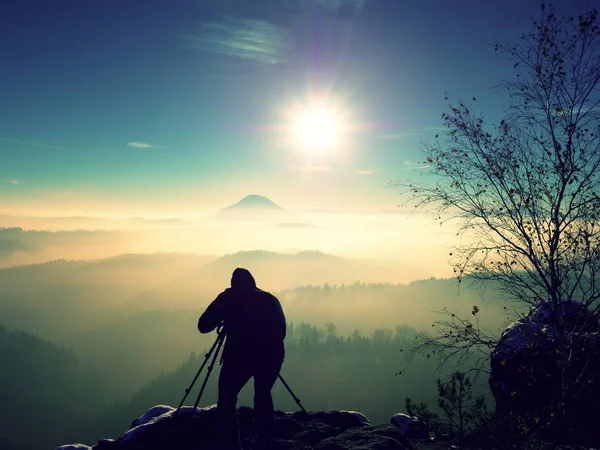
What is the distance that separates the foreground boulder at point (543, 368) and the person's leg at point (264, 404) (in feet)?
21.8

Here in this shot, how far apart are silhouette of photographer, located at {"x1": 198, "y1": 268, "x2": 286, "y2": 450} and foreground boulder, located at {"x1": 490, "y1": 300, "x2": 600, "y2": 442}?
6634 millimetres

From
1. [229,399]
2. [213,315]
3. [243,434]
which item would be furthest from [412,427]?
[213,315]

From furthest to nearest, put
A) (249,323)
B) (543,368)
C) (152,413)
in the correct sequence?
(543,368), (152,413), (249,323)

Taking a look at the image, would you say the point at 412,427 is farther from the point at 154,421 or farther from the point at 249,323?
the point at 154,421

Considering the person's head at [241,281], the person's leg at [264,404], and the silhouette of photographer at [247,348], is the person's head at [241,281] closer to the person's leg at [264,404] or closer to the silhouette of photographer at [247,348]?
the silhouette of photographer at [247,348]

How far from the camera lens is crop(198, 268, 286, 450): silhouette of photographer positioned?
7.95 metres

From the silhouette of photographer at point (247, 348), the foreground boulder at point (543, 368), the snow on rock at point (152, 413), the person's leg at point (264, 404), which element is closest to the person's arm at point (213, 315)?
the silhouette of photographer at point (247, 348)

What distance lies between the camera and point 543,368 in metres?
13.0

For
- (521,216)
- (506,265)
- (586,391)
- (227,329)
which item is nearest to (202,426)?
(227,329)

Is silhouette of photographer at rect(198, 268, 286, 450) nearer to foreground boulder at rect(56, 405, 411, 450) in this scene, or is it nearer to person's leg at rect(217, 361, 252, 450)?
person's leg at rect(217, 361, 252, 450)

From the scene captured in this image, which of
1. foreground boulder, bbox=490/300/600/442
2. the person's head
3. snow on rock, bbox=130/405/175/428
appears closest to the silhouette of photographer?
the person's head

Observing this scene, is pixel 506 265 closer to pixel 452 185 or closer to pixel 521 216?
pixel 521 216

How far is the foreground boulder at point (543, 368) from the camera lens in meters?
10.9

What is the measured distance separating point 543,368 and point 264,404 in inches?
409
